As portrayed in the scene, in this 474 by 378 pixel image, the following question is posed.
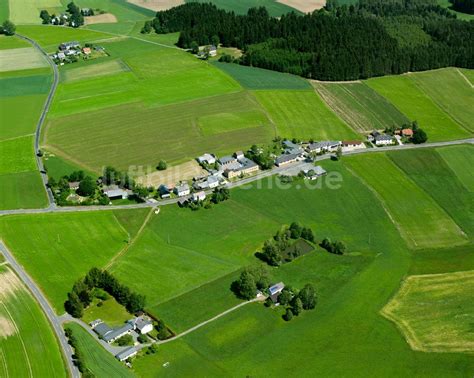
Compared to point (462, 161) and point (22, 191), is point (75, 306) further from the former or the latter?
point (462, 161)

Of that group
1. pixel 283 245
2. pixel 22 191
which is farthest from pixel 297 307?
pixel 22 191

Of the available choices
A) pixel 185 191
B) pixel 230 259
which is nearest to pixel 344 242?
pixel 230 259

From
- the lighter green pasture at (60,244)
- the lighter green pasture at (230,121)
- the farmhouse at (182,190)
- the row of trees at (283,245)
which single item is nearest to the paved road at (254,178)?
the farmhouse at (182,190)

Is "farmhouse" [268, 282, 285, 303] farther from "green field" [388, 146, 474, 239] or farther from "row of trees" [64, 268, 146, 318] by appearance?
"green field" [388, 146, 474, 239]

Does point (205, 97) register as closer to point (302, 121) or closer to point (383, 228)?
point (302, 121)

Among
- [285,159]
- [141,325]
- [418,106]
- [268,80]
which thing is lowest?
[141,325]

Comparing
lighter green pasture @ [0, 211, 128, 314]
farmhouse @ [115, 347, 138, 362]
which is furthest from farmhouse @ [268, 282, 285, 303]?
lighter green pasture @ [0, 211, 128, 314]

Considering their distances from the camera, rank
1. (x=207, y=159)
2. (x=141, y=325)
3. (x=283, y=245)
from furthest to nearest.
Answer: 1. (x=207, y=159)
2. (x=283, y=245)
3. (x=141, y=325)
